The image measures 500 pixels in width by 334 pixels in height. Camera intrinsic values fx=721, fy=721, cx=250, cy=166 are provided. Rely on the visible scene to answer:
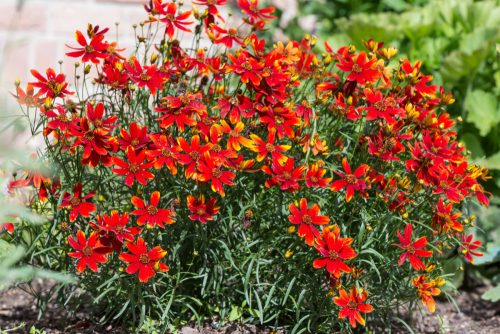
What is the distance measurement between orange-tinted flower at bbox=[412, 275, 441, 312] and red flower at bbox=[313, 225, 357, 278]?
317 millimetres

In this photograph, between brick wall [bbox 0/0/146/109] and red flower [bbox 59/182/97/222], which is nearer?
red flower [bbox 59/182/97/222]

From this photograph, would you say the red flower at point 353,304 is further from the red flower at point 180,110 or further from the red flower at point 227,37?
the red flower at point 227,37

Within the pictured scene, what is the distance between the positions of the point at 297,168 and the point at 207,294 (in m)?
0.55

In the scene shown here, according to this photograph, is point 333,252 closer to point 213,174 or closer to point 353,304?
point 353,304

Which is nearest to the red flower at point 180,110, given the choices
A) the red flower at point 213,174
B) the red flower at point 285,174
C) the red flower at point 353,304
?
the red flower at point 213,174

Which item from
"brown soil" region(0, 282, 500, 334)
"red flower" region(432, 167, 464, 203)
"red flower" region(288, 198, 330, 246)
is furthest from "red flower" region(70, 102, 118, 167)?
"red flower" region(432, 167, 464, 203)

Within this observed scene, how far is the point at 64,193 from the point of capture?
2.02 m

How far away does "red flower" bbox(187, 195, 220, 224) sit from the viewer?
1.90 m

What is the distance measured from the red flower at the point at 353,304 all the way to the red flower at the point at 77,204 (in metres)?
0.71

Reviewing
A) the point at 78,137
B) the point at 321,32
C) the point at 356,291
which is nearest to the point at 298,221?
the point at 356,291

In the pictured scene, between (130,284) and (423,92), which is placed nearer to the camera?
(130,284)

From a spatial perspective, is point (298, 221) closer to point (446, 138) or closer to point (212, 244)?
point (212, 244)

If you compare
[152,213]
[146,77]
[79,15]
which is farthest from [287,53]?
[79,15]

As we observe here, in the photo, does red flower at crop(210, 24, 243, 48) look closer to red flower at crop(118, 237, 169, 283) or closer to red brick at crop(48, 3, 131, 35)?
red flower at crop(118, 237, 169, 283)
